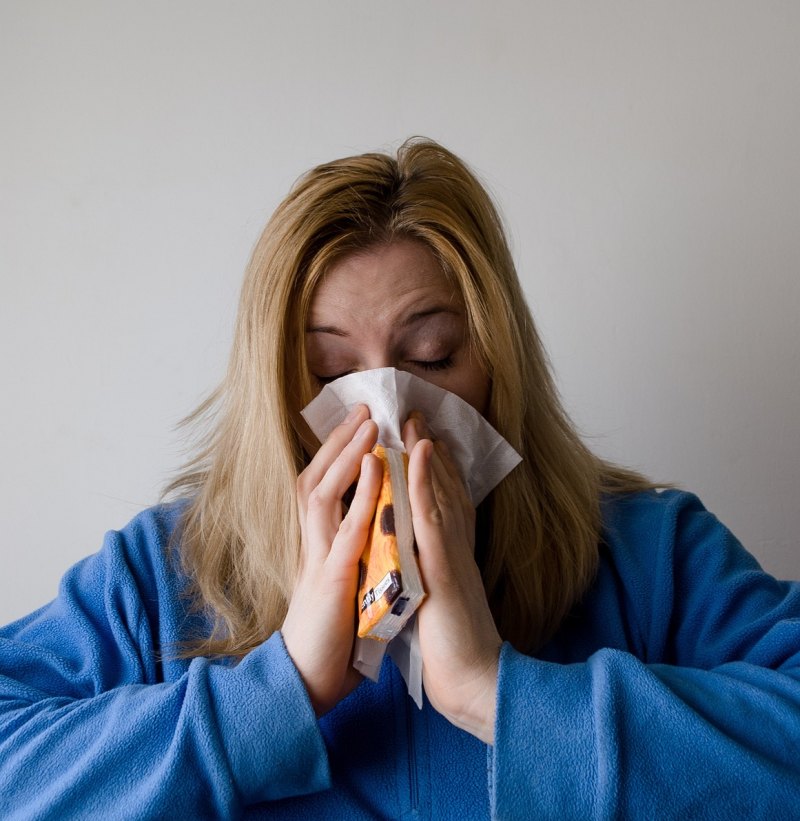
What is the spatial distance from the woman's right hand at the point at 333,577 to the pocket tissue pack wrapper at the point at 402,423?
3 centimetres

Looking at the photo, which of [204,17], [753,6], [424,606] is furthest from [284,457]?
[753,6]

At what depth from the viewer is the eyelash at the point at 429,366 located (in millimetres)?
1092

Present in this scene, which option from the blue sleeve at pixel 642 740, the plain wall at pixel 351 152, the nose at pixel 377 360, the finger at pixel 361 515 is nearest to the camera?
the blue sleeve at pixel 642 740

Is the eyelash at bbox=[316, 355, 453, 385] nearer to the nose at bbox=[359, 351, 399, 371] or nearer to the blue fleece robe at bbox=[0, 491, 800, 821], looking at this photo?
the nose at bbox=[359, 351, 399, 371]

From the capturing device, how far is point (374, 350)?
1059 millimetres

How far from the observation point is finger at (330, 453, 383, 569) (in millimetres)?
946

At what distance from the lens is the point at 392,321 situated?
3.48ft

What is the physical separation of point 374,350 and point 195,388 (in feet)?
1.86

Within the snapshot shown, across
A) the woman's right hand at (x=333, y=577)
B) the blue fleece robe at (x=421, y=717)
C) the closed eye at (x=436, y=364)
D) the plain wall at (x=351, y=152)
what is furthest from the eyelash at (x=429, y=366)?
the plain wall at (x=351, y=152)

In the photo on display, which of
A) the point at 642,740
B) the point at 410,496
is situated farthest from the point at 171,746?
Result: the point at 642,740

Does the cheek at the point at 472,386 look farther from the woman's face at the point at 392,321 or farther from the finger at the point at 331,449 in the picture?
the finger at the point at 331,449

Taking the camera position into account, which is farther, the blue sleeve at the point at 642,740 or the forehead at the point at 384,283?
the forehead at the point at 384,283

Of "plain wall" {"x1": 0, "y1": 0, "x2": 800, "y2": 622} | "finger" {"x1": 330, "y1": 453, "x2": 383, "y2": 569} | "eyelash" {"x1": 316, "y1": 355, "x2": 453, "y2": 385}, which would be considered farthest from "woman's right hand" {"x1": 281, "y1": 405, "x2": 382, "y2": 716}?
"plain wall" {"x1": 0, "y1": 0, "x2": 800, "y2": 622}

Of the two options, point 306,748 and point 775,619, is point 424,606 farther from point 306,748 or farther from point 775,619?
point 775,619
